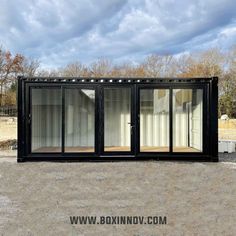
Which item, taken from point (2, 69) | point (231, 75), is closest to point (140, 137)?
point (231, 75)

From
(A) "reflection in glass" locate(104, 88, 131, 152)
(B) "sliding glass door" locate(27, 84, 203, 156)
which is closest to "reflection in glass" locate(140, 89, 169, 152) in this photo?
(B) "sliding glass door" locate(27, 84, 203, 156)

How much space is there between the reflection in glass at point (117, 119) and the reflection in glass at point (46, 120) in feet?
3.70

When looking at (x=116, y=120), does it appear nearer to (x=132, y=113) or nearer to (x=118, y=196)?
(x=132, y=113)

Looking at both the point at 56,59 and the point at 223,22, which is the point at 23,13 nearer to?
the point at 223,22

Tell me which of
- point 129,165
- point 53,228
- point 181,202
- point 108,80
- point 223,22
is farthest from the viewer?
point 223,22

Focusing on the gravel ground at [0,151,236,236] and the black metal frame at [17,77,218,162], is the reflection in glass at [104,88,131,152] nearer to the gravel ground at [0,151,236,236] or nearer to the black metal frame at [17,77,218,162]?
the black metal frame at [17,77,218,162]

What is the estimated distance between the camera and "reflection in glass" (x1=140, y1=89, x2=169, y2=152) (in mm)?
6531

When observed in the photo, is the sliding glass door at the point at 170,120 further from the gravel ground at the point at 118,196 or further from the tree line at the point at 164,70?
the tree line at the point at 164,70

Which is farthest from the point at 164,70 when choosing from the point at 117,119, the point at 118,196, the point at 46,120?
the point at 118,196

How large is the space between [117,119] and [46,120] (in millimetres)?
1747

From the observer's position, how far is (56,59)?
23.6 meters

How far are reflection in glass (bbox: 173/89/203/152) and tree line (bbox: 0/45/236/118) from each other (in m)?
15.5

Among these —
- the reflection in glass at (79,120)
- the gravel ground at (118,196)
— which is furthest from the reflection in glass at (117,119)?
the gravel ground at (118,196)

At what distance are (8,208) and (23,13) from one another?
8.35 m
